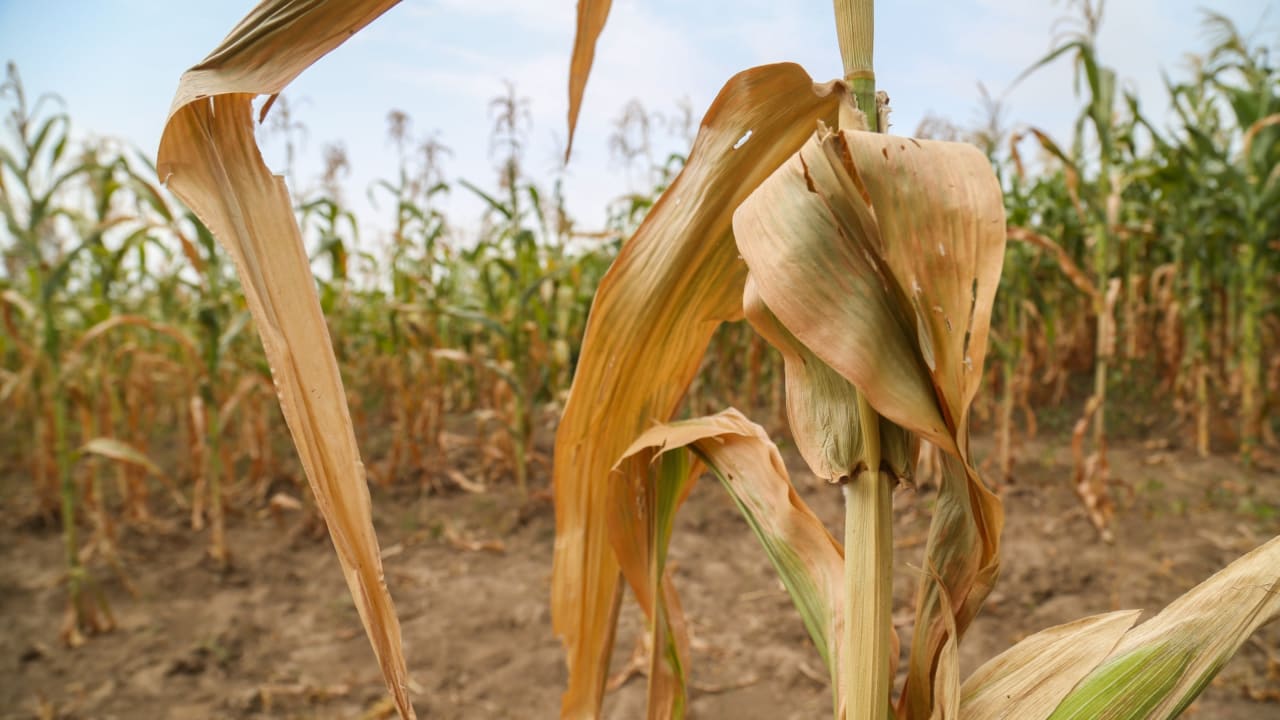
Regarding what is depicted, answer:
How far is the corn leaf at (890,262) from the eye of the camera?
28 centimetres

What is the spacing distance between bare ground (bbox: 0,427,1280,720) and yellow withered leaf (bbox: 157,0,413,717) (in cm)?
122

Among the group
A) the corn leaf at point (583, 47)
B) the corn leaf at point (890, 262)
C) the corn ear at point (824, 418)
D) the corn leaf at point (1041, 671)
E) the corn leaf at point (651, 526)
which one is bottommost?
the corn leaf at point (1041, 671)

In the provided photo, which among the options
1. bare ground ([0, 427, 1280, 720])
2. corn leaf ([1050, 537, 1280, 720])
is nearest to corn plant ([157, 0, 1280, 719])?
corn leaf ([1050, 537, 1280, 720])

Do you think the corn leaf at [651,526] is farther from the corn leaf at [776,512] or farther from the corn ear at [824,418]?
the corn ear at [824,418]

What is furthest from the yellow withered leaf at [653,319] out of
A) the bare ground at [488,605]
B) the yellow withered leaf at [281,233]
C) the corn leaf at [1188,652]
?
the bare ground at [488,605]

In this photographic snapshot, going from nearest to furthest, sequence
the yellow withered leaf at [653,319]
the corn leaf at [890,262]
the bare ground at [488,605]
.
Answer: the corn leaf at [890,262], the yellow withered leaf at [653,319], the bare ground at [488,605]

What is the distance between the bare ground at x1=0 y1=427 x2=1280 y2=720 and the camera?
140 centimetres

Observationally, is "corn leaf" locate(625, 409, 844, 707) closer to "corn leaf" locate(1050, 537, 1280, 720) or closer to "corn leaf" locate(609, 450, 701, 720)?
"corn leaf" locate(609, 450, 701, 720)

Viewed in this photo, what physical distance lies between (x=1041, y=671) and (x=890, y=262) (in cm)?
23

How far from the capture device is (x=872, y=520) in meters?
0.31

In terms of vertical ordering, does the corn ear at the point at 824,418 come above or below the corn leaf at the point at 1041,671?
above

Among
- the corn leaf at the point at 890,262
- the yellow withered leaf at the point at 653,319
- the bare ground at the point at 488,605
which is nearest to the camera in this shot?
the corn leaf at the point at 890,262

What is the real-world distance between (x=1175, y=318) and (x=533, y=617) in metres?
2.94

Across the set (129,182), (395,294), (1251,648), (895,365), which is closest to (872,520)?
(895,365)
